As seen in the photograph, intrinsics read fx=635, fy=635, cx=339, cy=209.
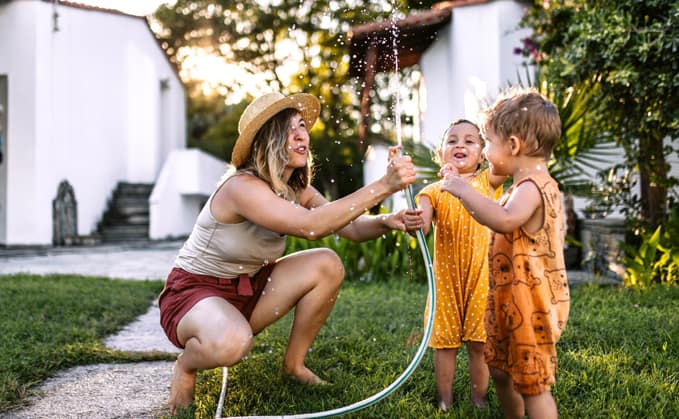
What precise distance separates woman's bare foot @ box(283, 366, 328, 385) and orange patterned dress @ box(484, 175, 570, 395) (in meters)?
0.87

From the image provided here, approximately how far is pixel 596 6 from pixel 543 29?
1.07m

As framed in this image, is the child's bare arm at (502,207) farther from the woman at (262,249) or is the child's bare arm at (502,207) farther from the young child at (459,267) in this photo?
the young child at (459,267)

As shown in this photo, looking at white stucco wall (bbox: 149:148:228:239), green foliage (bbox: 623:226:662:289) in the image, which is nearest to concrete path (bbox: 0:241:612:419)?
green foliage (bbox: 623:226:662:289)

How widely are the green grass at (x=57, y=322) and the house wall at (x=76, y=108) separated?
4.28 metres

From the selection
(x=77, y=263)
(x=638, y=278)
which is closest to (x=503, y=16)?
(x=638, y=278)

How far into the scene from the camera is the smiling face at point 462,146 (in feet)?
7.70

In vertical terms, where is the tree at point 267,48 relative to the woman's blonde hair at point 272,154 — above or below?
above

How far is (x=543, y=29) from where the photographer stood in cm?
561

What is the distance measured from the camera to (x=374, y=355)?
288cm

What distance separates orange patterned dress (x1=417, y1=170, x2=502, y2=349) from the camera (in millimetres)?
2281

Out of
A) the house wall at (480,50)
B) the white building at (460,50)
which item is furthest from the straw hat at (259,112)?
the house wall at (480,50)

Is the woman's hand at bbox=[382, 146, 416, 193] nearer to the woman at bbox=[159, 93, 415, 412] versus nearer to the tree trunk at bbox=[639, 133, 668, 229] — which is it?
the woman at bbox=[159, 93, 415, 412]

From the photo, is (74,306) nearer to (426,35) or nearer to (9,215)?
(9,215)

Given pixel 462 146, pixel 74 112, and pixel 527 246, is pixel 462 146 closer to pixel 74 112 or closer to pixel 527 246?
pixel 527 246
